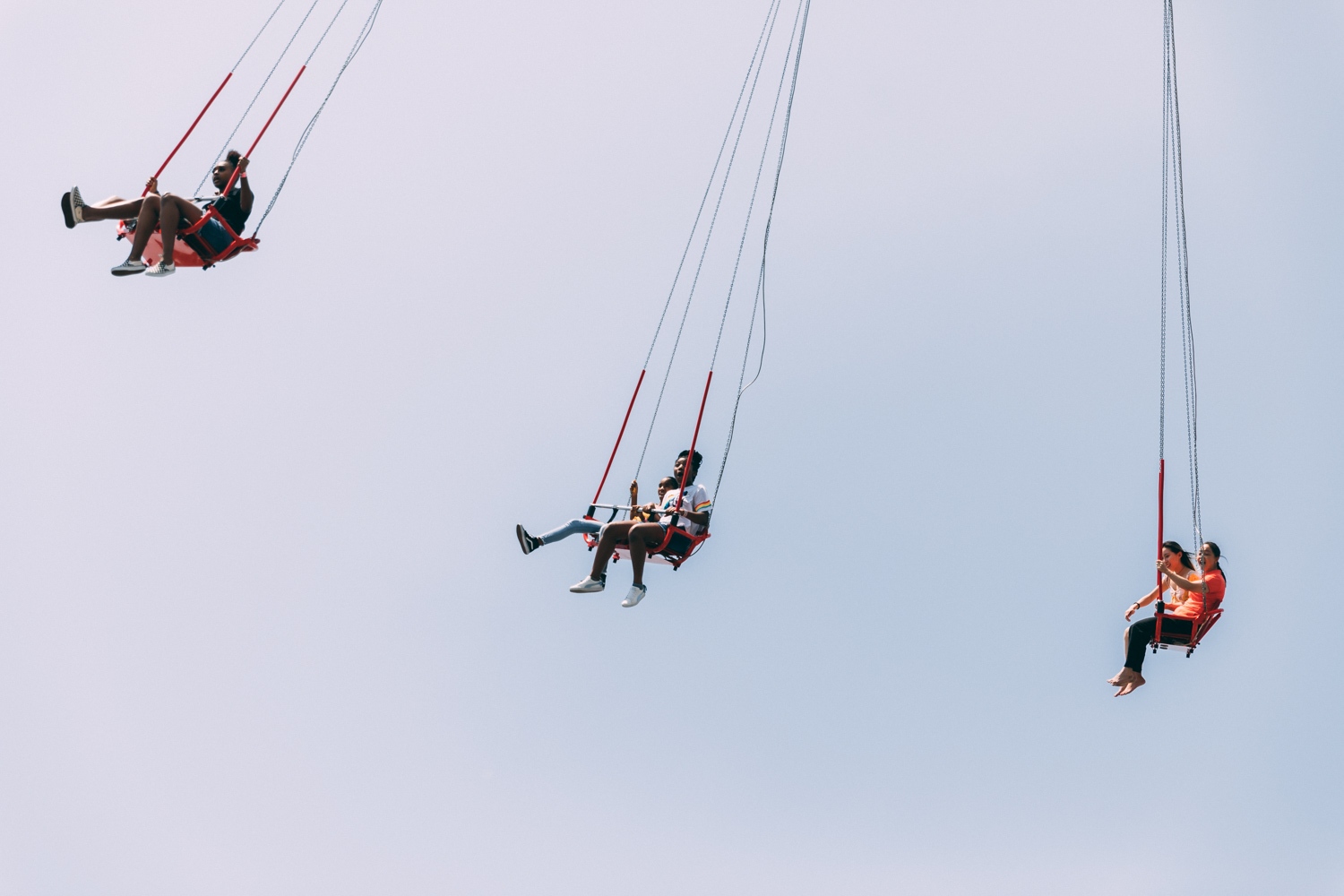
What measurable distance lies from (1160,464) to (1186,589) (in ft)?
3.99

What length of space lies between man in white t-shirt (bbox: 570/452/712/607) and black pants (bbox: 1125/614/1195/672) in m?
4.24

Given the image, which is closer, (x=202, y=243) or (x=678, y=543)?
(x=202, y=243)

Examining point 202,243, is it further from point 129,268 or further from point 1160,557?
point 1160,557

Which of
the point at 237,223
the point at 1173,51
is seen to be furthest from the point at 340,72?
the point at 1173,51

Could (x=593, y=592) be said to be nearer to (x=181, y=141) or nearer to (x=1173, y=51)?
(x=181, y=141)

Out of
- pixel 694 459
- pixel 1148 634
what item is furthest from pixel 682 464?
pixel 1148 634

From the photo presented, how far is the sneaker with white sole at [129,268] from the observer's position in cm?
1392

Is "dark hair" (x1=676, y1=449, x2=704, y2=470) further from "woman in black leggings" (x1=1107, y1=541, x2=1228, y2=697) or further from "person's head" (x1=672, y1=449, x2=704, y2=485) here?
"woman in black leggings" (x1=1107, y1=541, x2=1228, y2=697)

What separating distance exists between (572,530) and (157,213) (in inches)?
192

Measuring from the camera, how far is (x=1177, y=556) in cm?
1498

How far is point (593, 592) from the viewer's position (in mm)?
14914

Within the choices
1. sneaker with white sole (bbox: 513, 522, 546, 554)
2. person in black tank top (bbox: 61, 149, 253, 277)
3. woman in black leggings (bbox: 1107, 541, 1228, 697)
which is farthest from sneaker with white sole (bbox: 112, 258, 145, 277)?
woman in black leggings (bbox: 1107, 541, 1228, 697)

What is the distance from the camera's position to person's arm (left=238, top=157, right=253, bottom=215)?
47.7 ft

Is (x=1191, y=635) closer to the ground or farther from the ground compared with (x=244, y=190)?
closer to the ground
